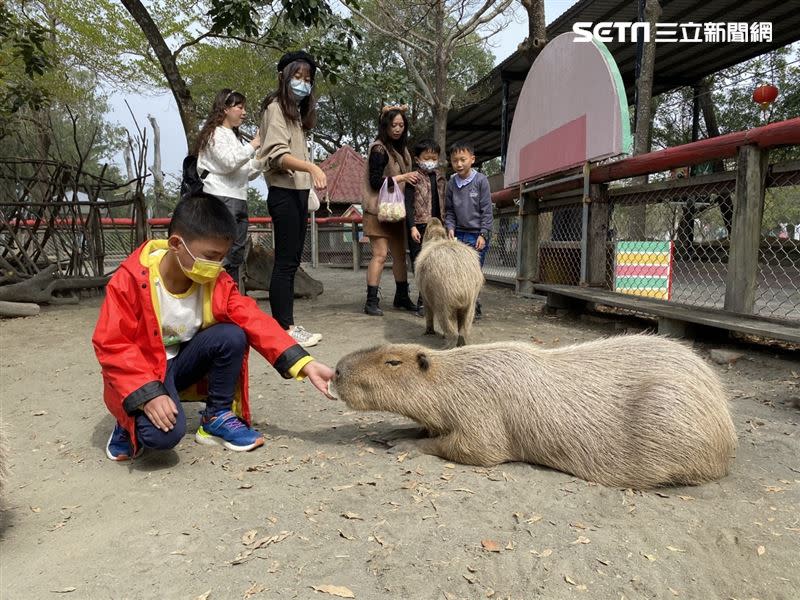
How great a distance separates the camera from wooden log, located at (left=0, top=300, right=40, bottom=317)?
5602mm

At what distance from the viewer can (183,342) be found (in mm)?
2402

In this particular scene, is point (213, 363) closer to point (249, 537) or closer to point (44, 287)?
point (249, 537)

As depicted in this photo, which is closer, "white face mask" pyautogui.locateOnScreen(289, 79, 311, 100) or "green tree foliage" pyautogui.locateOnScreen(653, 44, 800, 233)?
"white face mask" pyautogui.locateOnScreen(289, 79, 311, 100)

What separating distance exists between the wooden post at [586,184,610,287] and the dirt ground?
2300 mm

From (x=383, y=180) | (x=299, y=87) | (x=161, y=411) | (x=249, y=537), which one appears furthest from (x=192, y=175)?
(x=249, y=537)

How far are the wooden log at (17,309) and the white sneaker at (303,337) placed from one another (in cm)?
341

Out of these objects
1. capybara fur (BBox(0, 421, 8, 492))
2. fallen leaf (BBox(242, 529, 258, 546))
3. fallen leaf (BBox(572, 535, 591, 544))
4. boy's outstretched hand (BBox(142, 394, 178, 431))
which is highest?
boy's outstretched hand (BBox(142, 394, 178, 431))

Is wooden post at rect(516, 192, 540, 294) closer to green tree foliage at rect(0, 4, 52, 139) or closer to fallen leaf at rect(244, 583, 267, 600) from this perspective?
fallen leaf at rect(244, 583, 267, 600)

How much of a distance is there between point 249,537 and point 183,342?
97 centimetres

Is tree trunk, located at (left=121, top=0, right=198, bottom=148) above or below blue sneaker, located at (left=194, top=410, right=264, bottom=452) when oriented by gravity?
above

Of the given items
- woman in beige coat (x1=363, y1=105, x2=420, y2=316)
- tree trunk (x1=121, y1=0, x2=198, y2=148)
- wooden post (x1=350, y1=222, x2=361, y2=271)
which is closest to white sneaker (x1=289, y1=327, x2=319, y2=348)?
woman in beige coat (x1=363, y1=105, x2=420, y2=316)

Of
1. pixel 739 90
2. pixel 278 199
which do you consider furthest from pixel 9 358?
pixel 739 90

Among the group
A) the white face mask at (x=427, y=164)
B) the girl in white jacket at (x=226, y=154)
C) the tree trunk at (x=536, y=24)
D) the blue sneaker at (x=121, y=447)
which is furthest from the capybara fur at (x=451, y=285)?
the tree trunk at (x=536, y=24)

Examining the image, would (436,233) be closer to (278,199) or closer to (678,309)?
(278,199)
